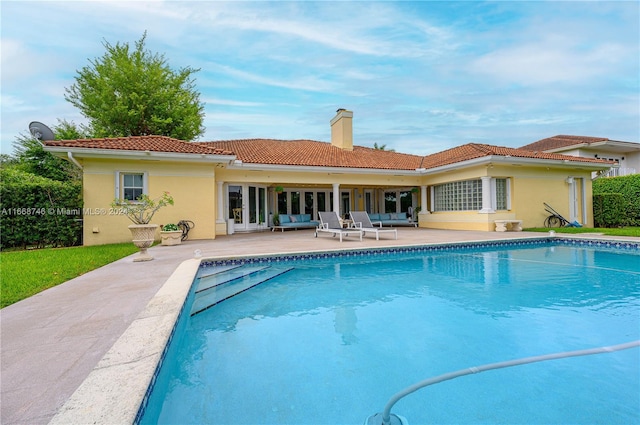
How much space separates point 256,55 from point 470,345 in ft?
50.0

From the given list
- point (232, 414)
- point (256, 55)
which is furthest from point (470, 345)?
point (256, 55)

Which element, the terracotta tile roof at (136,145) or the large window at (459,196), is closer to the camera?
the terracotta tile roof at (136,145)

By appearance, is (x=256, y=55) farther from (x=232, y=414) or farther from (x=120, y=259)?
(x=232, y=414)

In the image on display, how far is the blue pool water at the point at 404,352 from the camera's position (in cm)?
255

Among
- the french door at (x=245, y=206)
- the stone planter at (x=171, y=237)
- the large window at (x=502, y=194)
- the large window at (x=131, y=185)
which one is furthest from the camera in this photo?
the french door at (x=245, y=206)

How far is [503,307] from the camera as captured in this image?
16.3ft

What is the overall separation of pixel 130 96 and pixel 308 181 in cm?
1409

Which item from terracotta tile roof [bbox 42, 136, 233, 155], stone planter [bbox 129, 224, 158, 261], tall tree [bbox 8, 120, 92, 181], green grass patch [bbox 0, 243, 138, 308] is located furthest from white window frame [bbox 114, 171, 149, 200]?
tall tree [bbox 8, 120, 92, 181]

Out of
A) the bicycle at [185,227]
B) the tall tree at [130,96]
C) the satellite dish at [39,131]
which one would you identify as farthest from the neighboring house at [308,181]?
the tall tree at [130,96]

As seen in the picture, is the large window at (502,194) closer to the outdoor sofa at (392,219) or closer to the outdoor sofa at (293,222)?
the outdoor sofa at (392,219)

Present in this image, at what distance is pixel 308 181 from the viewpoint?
16.4 meters

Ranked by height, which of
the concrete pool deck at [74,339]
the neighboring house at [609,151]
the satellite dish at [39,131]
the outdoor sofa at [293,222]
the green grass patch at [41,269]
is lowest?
the concrete pool deck at [74,339]

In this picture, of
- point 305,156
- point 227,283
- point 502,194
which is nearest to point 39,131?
point 305,156

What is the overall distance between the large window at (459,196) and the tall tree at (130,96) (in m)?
18.1
